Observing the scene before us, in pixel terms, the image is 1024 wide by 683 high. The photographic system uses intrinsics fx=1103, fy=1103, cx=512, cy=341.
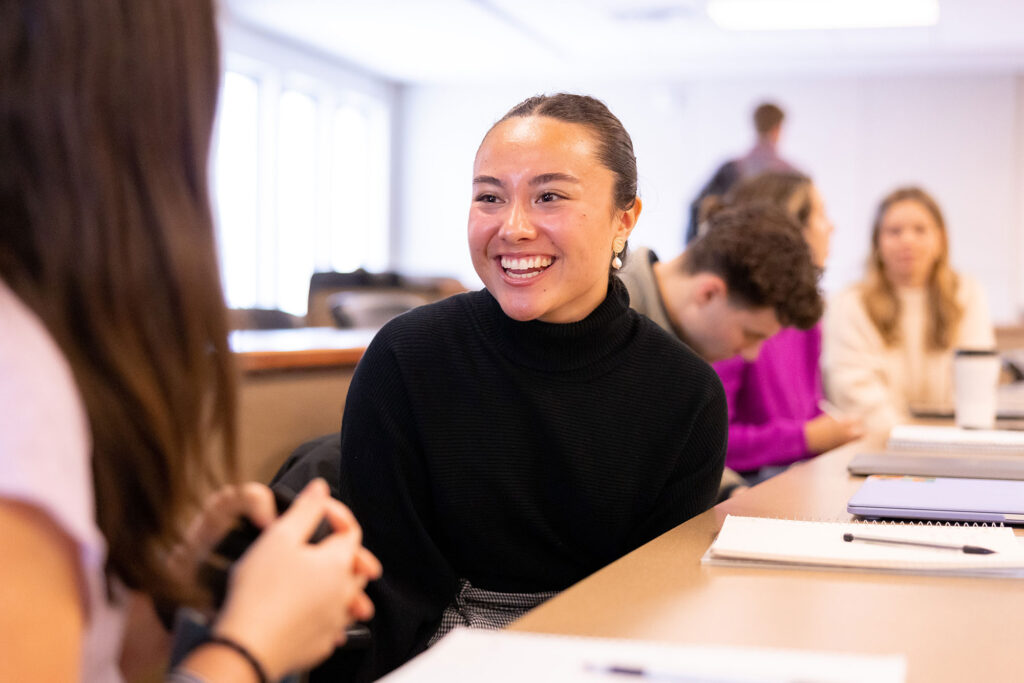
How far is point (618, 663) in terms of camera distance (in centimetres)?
79

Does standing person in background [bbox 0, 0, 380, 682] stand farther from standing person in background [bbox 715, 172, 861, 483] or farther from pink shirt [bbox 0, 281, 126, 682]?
standing person in background [bbox 715, 172, 861, 483]

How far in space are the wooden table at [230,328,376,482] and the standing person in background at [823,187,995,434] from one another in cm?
146

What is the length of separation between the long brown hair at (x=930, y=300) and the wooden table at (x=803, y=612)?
2027 millimetres

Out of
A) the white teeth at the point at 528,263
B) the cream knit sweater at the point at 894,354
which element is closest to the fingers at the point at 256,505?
the white teeth at the point at 528,263

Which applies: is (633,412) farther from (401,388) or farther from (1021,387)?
(1021,387)

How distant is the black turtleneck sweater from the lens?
1.43 m

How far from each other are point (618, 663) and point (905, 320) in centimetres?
251

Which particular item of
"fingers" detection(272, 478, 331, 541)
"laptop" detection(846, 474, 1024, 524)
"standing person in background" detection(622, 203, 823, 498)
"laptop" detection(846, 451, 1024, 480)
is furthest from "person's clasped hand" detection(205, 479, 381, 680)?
"standing person in background" detection(622, 203, 823, 498)

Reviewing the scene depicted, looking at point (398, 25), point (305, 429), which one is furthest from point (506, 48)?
point (305, 429)

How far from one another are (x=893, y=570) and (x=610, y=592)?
0.99 ft

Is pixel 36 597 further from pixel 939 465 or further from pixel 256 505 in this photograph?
pixel 939 465

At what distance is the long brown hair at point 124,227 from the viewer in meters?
0.68

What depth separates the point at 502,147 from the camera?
150 centimetres

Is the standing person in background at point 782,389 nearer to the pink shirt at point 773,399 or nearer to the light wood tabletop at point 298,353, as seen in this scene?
the pink shirt at point 773,399
